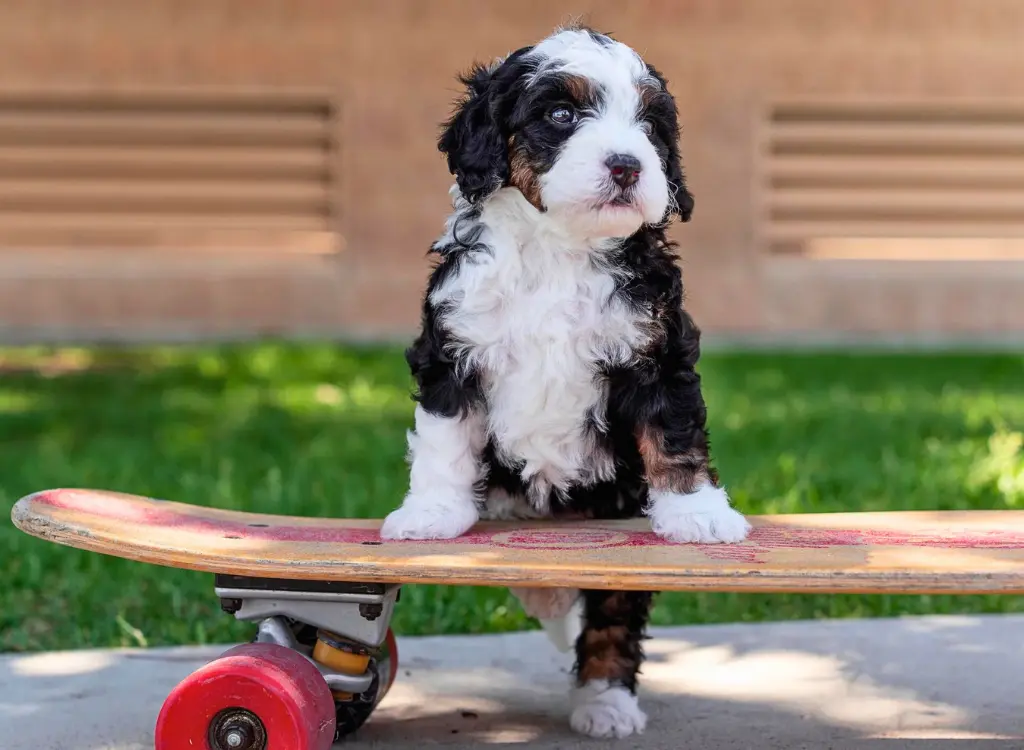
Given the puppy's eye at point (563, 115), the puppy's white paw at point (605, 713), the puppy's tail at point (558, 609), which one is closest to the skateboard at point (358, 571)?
the puppy's tail at point (558, 609)

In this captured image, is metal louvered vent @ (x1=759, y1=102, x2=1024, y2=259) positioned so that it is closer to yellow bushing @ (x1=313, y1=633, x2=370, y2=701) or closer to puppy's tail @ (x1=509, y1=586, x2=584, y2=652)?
puppy's tail @ (x1=509, y1=586, x2=584, y2=652)

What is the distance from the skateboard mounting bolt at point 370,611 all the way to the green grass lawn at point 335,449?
1.61 metres

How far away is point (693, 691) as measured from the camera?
14.5 ft

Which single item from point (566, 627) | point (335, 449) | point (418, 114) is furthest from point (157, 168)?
point (566, 627)

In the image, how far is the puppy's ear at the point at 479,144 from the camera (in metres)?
3.60

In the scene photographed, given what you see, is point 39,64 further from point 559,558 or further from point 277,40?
point 559,558

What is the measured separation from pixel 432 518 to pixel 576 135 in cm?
103

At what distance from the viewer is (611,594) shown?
394 cm

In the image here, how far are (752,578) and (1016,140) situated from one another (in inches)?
451

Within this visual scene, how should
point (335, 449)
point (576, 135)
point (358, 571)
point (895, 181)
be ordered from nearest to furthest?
point (358, 571) < point (576, 135) < point (335, 449) < point (895, 181)

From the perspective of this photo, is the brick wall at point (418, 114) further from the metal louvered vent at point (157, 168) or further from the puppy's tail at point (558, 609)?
the puppy's tail at point (558, 609)

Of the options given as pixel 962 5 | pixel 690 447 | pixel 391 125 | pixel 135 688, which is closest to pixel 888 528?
pixel 690 447

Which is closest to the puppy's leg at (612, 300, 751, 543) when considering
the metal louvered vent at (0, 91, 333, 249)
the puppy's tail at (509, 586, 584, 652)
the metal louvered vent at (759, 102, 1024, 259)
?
the puppy's tail at (509, 586, 584, 652)

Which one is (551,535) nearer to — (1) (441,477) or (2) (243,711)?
(1) (441,477)
